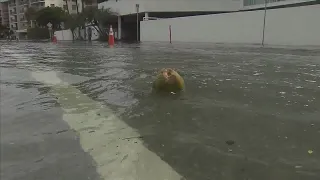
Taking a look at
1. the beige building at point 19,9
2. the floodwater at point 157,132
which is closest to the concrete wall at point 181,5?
the floodwater at point 157,132

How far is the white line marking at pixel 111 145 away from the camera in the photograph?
2.52m

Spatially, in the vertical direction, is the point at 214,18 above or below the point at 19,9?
below

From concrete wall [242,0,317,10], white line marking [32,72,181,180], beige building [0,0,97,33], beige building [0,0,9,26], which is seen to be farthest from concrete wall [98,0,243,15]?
beige building [0,0,9,26]

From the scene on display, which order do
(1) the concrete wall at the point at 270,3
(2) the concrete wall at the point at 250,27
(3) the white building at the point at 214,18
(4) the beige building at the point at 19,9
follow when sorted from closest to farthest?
(2) the concrete wall at the point at 250,27, (3) the white building at the point at 214,18, (1) the concrete wall at the point at 270,3, (4) the beige building at the point at 19,9

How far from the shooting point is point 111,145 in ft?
9.96

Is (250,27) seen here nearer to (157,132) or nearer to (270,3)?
(270,3)

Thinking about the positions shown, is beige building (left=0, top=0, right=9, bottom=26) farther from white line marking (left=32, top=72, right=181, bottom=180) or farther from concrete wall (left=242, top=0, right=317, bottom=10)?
white line marking (left=32, top=72, right=181, bottom=180)

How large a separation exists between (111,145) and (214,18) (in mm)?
27714

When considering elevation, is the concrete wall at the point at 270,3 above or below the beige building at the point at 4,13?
below

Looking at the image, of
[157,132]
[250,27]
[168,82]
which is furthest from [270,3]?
[157,132]

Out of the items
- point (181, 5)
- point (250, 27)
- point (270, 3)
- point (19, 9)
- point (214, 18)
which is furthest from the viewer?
point (19, 9)

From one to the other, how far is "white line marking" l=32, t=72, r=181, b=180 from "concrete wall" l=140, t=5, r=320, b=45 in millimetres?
18647

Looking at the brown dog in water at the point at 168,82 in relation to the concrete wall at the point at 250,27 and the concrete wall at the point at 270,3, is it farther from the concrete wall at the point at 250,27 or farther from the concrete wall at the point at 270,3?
the concrete wall at the point at 270,3

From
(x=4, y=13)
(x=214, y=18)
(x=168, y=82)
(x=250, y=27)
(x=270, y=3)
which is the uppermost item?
(x=4, y=13)
